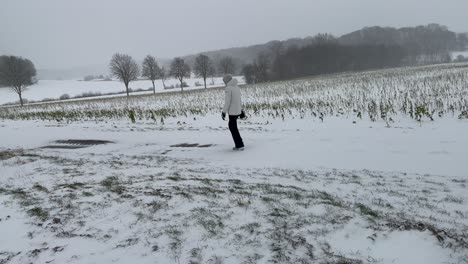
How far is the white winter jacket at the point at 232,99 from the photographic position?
7762 millimetres

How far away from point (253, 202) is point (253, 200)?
0.27 feet

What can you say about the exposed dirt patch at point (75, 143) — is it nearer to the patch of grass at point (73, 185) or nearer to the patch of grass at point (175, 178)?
the patch of grass at point (73, 185)

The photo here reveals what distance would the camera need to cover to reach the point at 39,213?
4.44 meters

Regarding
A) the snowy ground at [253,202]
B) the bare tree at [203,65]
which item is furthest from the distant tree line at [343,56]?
the snowy ground at [253,202]

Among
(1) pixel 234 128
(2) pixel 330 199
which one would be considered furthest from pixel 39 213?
(1) pixel 234 128

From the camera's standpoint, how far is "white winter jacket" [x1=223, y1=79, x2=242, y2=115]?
7762mm

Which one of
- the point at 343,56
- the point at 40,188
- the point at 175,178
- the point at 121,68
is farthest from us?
the point at 343,56

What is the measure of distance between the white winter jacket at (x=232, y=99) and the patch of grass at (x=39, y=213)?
451 centimetres

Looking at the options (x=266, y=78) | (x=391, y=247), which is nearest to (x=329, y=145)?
(x=391, y=247)

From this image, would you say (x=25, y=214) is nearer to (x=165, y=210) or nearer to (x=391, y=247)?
(x=165, y=210)

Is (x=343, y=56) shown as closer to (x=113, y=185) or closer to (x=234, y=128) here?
(x=234, y=128)

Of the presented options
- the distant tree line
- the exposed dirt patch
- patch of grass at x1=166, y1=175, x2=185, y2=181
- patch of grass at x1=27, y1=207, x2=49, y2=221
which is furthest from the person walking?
the distant tree line

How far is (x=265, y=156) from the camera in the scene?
7164 mm

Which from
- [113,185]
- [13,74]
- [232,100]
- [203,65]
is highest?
[203,65]
